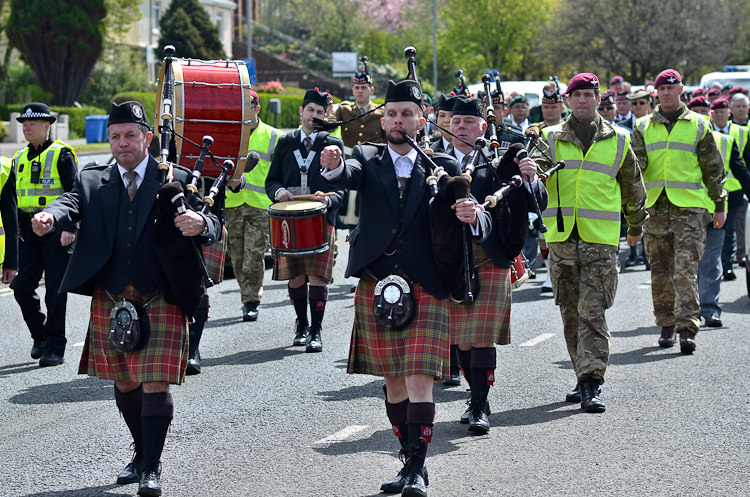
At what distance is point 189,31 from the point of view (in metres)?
57.0

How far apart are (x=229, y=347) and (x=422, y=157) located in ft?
14.9

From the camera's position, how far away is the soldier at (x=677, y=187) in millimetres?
9719

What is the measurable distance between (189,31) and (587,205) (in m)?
51.3

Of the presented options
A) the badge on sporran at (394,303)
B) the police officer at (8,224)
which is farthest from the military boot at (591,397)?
the police officer at (8,224)

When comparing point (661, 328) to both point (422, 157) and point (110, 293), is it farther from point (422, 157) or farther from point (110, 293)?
point (110, 293)

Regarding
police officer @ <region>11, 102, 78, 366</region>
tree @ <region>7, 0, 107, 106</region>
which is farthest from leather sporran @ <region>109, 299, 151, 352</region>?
tree @ <region>7, 0, 107, 106</region>

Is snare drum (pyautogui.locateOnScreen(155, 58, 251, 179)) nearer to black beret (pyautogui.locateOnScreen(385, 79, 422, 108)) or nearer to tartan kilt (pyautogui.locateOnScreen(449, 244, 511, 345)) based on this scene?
tartan kilt (pyautogui.locateOnScreen(449, 244, 511, 345))

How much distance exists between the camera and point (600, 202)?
7.79 metres

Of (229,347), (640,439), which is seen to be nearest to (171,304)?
(640,439)

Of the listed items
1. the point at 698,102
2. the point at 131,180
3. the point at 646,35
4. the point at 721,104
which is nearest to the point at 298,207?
the point at 131,180

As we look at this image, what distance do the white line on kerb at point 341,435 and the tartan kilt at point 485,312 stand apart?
0.78 meters

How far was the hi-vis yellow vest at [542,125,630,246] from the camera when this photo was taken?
25.5 feet

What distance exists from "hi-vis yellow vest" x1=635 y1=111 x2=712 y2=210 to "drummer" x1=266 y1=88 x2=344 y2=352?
2.67 meters

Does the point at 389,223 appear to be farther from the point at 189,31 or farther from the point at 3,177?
the point at 189,31
